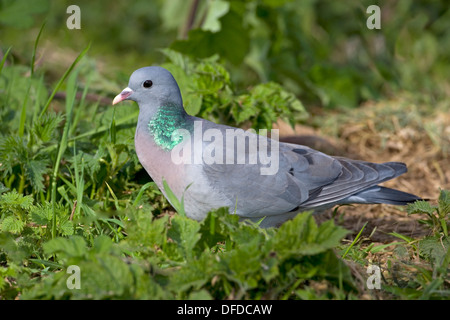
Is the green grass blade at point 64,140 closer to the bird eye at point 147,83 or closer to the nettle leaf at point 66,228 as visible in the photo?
the nettle leaf at point 66,228

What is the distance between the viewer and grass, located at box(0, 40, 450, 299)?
7.02ft

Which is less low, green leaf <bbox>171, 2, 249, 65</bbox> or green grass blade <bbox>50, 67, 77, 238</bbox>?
green leaf <bbox>171, 2, 249, 65</bbox>

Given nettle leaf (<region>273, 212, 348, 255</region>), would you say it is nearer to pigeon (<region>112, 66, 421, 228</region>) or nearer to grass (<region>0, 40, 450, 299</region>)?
grass (<region>0, 40, 450, 299</region>)

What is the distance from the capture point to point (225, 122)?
388 cm

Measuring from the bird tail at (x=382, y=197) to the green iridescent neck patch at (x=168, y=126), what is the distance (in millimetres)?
1089

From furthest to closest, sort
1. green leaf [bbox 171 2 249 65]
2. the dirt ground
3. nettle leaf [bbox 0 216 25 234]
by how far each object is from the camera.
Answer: green leaf [bbox 171 2 249 65], the dirt ground, nettle leaf [bbox 0 216 25 234]

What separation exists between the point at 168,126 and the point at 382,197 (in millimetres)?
1353

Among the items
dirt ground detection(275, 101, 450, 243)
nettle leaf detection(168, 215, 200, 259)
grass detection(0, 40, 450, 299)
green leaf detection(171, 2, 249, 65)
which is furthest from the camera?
green leaf detection(171, 2, 249, 65)

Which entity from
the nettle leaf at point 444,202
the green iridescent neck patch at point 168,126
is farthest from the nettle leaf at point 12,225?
the nettle leaf at point 444,202

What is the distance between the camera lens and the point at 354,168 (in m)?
3.23

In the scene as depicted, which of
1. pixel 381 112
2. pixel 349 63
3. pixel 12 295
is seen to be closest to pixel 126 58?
pixel 349 63

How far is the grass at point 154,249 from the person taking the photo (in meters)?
2.14

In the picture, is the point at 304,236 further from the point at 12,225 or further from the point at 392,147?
the point at 392,147

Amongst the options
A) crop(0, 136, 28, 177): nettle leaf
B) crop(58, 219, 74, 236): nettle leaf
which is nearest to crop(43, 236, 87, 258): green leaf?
crop(58, 219, 74, 236): nettle leaf
